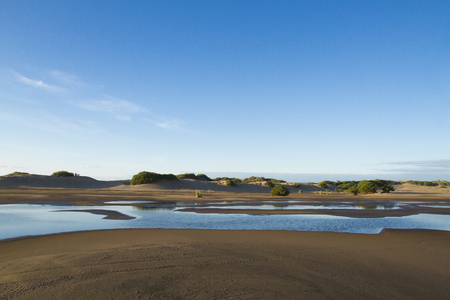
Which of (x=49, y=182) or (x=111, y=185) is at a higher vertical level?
(x=49, y=182)

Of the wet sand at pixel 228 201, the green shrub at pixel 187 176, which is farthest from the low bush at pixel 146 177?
the wet sand at pixel 228 201

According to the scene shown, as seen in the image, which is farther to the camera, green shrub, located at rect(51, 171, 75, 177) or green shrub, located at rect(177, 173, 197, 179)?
green shrub, located at rect(177, 173, 197, 179)

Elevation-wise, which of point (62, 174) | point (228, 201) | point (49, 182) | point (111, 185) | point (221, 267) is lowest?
point (221, 267)

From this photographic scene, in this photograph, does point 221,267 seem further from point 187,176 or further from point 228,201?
point 187,176

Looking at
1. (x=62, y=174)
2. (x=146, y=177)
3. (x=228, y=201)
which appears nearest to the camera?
(x=228, y=201)

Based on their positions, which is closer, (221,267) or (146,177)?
(221,267)

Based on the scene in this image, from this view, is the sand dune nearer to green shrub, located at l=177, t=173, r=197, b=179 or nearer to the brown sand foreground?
green shrub, located at l=177, t=173, r=197, b=179

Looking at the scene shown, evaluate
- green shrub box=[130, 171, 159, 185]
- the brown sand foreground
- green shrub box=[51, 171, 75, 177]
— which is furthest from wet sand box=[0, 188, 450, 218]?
green shrub box=[51, 171, 75, 177]

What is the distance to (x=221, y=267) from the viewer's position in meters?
7.02

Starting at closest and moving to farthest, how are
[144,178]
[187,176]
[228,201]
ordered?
[228,201] < [144,178] < [187,176]

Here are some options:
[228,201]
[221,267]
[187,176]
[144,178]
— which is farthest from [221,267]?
[187,176]

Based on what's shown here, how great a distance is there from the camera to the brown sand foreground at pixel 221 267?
5496 mm

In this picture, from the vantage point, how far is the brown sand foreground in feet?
18.0

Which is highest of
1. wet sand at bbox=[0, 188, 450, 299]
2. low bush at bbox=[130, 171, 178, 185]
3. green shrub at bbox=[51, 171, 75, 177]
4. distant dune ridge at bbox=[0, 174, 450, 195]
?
green shrub at bbox=[51, 171, 75, 177]
